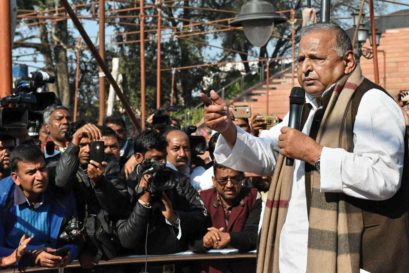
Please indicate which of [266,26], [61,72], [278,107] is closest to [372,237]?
[266,26]

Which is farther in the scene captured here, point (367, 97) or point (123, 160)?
point (123, 160)

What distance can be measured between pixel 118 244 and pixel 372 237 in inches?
104

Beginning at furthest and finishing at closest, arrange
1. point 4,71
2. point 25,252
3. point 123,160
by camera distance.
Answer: point 123,160
point 4,71
point 25,252

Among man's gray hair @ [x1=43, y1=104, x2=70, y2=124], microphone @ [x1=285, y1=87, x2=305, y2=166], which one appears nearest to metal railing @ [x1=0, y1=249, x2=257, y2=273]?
man's gray hair @ [x1=43, y1=104, x2=70, y2=124]

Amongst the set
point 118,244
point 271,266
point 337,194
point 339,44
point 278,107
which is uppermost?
point 339,44

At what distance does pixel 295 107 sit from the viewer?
4086mm

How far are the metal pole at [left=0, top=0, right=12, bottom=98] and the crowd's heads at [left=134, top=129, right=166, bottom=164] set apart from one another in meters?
1.05

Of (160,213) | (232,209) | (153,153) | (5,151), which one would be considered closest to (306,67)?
(160,213)

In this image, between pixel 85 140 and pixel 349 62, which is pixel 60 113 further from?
pixel 349 62

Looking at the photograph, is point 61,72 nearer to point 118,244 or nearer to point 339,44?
point 118,244

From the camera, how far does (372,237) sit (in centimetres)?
401

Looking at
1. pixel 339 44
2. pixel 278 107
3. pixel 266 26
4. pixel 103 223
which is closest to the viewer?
pixel 339 44

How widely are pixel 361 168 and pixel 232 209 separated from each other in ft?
9.51

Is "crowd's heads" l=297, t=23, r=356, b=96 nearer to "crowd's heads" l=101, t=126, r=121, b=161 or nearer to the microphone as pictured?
the microphone
